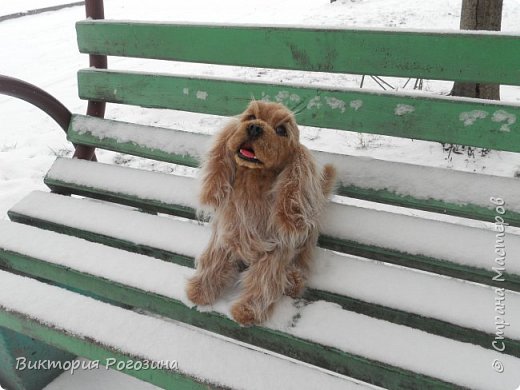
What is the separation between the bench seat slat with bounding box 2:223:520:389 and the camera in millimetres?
1220

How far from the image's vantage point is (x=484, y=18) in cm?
302

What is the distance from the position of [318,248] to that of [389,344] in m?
0.44

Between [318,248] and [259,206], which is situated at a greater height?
[259,206]

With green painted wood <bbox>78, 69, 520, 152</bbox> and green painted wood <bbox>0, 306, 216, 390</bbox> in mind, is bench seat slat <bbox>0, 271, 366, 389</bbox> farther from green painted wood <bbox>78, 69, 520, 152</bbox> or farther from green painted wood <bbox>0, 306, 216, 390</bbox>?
green painted wood <bbox>78, 69, 520, 152</bbox>

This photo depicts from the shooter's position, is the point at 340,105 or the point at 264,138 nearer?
the point at 264,138

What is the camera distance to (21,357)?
1.87m

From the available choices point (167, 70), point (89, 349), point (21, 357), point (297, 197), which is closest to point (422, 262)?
point (297, 197)

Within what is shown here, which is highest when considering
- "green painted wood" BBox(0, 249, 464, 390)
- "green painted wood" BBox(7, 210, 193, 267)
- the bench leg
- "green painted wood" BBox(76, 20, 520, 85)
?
"green painted wood" BBox(76, 20, 520, 85)

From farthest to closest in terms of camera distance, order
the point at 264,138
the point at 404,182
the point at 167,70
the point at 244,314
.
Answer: the point at 167,70 < the point at 404,182 < the point at 244,314 < the point at 264,138

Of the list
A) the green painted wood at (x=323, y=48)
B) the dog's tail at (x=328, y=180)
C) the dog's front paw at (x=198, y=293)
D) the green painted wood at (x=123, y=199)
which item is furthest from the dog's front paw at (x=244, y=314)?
the green painted wood at (x=323, y=48)

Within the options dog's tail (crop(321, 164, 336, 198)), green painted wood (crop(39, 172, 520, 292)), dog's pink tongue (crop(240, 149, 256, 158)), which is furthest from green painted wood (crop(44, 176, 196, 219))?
dog's pink tongue (crop(240, 149, 256, 158))

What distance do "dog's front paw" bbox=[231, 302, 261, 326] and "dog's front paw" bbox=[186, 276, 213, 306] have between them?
11 centimetres

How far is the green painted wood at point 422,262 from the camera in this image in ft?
4.84

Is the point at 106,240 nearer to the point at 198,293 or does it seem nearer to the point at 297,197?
the point at 198,293
